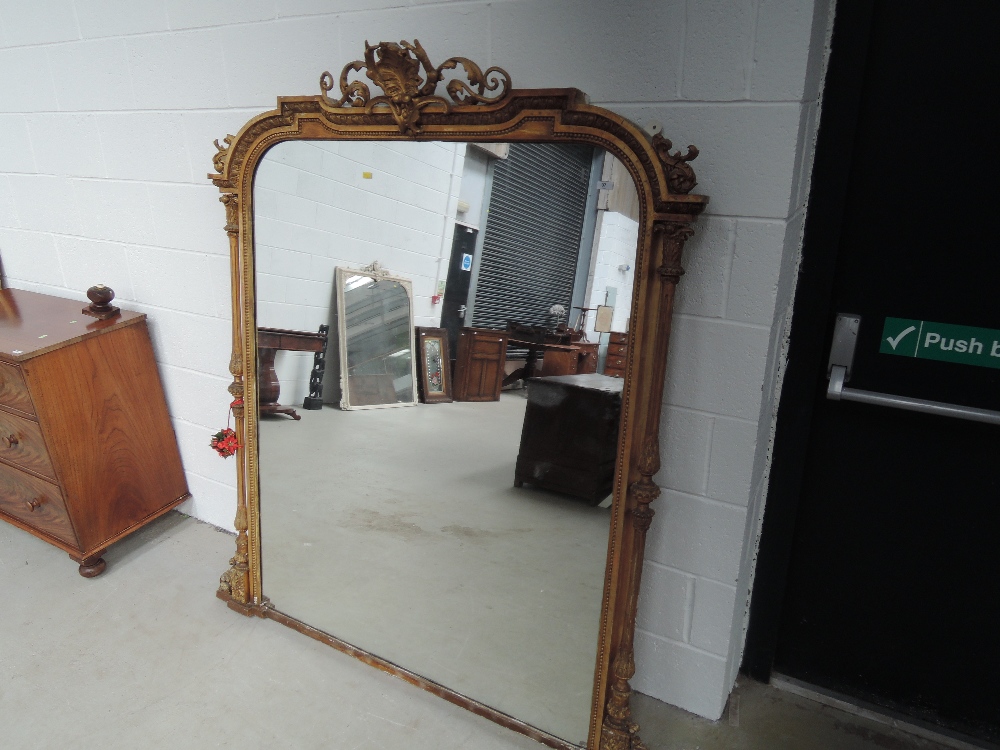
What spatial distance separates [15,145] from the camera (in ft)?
6.98

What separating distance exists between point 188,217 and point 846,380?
190 cm

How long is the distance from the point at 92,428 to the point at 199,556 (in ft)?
1.74

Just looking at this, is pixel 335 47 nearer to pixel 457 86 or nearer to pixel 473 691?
pixel 457 86

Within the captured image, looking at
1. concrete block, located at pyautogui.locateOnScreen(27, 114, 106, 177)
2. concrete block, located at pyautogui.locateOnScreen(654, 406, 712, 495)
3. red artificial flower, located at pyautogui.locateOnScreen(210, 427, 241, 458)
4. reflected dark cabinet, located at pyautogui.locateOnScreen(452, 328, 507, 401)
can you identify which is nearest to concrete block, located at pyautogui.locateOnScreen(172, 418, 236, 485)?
red artificial flower, located at pyautogui.locateOnScreen(210, 427, 241, 458)

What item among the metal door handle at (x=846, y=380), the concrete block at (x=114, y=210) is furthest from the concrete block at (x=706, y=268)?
the concrete block at (x=114, y=210)

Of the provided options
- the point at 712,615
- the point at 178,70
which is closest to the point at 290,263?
the point at 178,70

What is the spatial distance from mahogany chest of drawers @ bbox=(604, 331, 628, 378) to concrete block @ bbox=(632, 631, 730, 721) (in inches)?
26.2

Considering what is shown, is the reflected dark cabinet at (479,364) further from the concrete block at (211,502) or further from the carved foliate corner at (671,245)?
the concrete block at (211,502)

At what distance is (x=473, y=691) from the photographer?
1346 millimetres

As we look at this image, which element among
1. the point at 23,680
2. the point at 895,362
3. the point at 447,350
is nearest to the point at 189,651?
the point at 23,680

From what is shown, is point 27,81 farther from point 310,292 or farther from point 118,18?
point 310,292

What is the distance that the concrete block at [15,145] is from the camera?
6.88 feet

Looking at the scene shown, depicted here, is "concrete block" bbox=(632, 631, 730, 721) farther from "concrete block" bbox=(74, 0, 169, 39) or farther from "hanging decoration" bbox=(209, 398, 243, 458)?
"concrete block" bbox=(74, 0, 169, 39)

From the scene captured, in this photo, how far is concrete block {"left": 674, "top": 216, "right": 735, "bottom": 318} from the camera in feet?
3.78
